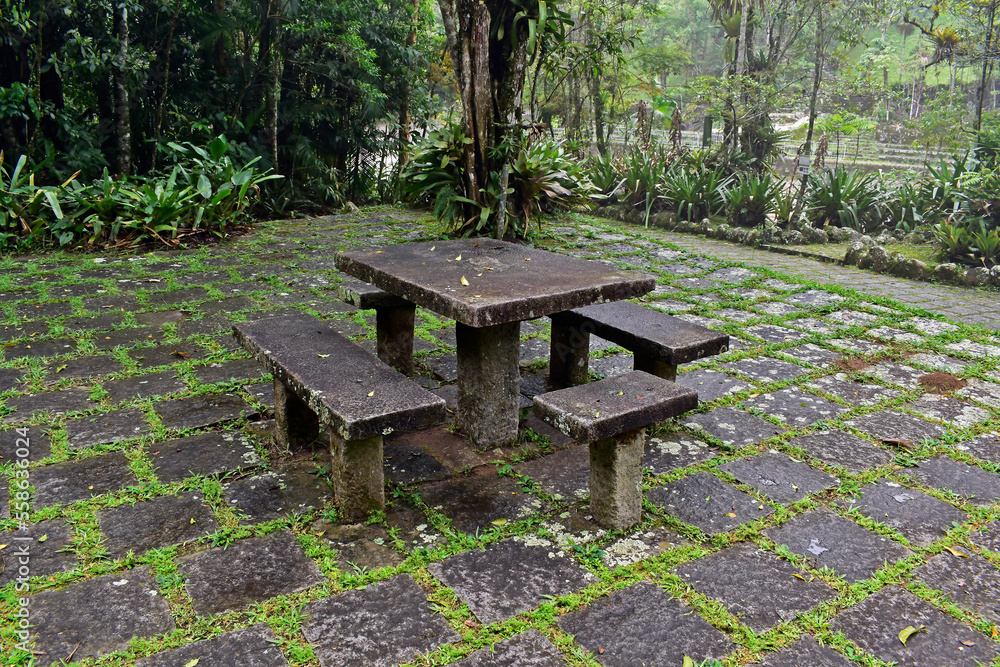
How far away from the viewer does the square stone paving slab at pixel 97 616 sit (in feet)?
5.32

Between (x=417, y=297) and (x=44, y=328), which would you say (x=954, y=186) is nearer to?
(x=417, y=297)

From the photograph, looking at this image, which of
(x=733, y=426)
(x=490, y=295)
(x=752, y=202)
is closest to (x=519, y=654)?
(x=490, y=295)

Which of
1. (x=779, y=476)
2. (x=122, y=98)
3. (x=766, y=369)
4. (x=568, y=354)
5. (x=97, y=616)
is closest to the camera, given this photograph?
(x=97, y=616)

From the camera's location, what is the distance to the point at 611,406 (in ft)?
6.75

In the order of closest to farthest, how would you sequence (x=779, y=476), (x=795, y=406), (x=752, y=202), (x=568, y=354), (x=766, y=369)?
(x=779, y=476)
(x=795, y=406)
(x=568, y=354)
(x=766, y=369)
(x=752, y=202)

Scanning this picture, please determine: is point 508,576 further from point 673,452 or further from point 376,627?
point 673,452

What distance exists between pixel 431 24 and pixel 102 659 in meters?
9.23

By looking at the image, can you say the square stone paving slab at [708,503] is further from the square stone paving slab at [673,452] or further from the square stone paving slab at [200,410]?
the square stone paving slab at [200,410]

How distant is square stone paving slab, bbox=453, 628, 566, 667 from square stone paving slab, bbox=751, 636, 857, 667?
0.46m

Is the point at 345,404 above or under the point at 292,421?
above

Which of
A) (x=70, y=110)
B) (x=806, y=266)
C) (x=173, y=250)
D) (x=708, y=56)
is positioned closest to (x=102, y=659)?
(x=173, y=250)

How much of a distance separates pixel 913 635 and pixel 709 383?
5.48 feet

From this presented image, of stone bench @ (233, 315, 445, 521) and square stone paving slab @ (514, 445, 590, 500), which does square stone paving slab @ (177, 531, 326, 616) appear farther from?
square stone paving slab @ (514, 445, 590, 500)

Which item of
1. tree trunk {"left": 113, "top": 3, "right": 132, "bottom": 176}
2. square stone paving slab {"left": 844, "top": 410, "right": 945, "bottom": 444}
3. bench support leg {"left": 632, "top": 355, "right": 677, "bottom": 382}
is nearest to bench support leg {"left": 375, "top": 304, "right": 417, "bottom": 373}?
bench support leg {"left": 632, "top": 355, "right": 677, "bottom": 382}
